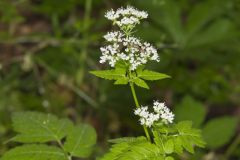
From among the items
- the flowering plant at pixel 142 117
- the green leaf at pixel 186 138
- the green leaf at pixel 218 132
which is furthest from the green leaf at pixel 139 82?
the green leaf at pixel 218 132

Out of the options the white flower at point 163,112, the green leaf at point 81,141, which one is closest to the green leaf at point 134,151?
the white flower at point 163,112

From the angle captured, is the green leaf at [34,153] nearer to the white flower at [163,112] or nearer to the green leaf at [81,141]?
the green leaf at [81,141]

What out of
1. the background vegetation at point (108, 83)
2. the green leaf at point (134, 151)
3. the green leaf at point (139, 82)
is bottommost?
the green leaf at point (134, 151)

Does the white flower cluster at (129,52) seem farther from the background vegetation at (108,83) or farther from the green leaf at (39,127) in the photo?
the background vegetation at (108,83)

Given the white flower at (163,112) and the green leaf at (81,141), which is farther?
the green leaf at (81,141)

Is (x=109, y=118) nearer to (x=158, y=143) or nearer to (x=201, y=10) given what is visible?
(x=201, y=10)

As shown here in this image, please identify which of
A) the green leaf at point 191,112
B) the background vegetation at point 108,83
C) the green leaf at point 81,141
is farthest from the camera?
the background vegetation at point 108,83

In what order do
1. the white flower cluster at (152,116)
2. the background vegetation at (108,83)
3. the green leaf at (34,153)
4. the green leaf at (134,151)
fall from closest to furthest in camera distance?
the green leaf at (134,151) → the white flower cluster at (152,116) → the green leaf at (34,153) → the background vegetation at (108,83)

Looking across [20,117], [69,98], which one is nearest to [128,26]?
[20,117]

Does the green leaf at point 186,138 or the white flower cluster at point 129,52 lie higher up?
the white flower cluster at point 129,52
